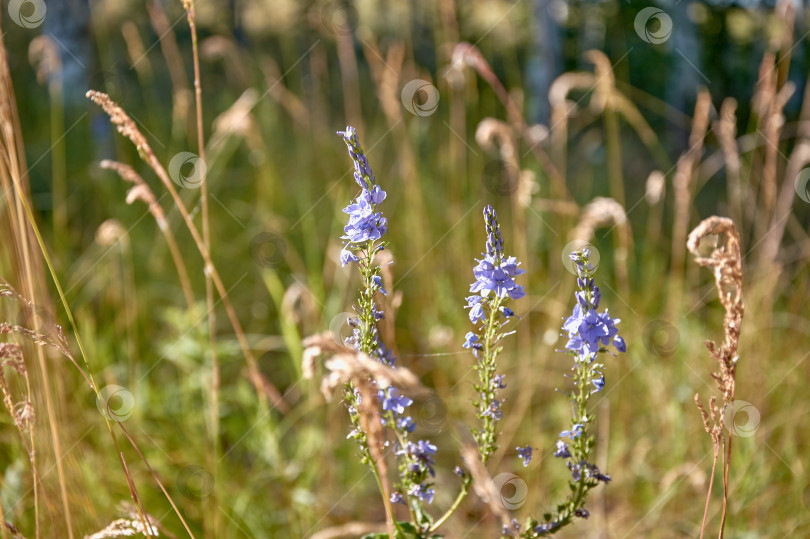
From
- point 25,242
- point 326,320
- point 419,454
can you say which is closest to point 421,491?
point 419,454

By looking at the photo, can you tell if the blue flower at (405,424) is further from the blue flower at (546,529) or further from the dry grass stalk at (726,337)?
the dry grass stalk at (726,337)

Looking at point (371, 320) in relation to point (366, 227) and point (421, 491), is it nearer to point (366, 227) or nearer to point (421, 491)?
point (366, 227)

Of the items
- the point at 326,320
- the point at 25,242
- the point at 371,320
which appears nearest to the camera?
the point at 371,320

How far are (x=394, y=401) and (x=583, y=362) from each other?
0.22m

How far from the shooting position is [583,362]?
2.66ft

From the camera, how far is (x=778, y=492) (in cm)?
182

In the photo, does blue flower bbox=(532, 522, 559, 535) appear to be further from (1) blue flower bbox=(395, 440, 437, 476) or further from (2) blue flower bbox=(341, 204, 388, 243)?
(2) blue flower bbox=(341, 204, 388, 243)

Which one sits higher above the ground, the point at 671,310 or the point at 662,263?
the point at 662,263

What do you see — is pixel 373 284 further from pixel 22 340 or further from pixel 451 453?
pixel 451 453

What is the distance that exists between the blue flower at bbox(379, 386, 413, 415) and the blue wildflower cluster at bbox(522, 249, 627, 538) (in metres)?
0.19

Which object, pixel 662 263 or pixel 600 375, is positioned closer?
pixel 600 375

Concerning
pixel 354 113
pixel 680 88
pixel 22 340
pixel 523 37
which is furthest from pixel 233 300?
pixel 523 37

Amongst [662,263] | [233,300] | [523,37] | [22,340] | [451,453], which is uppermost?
[523,37]

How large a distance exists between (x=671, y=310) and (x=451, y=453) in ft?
2.72
